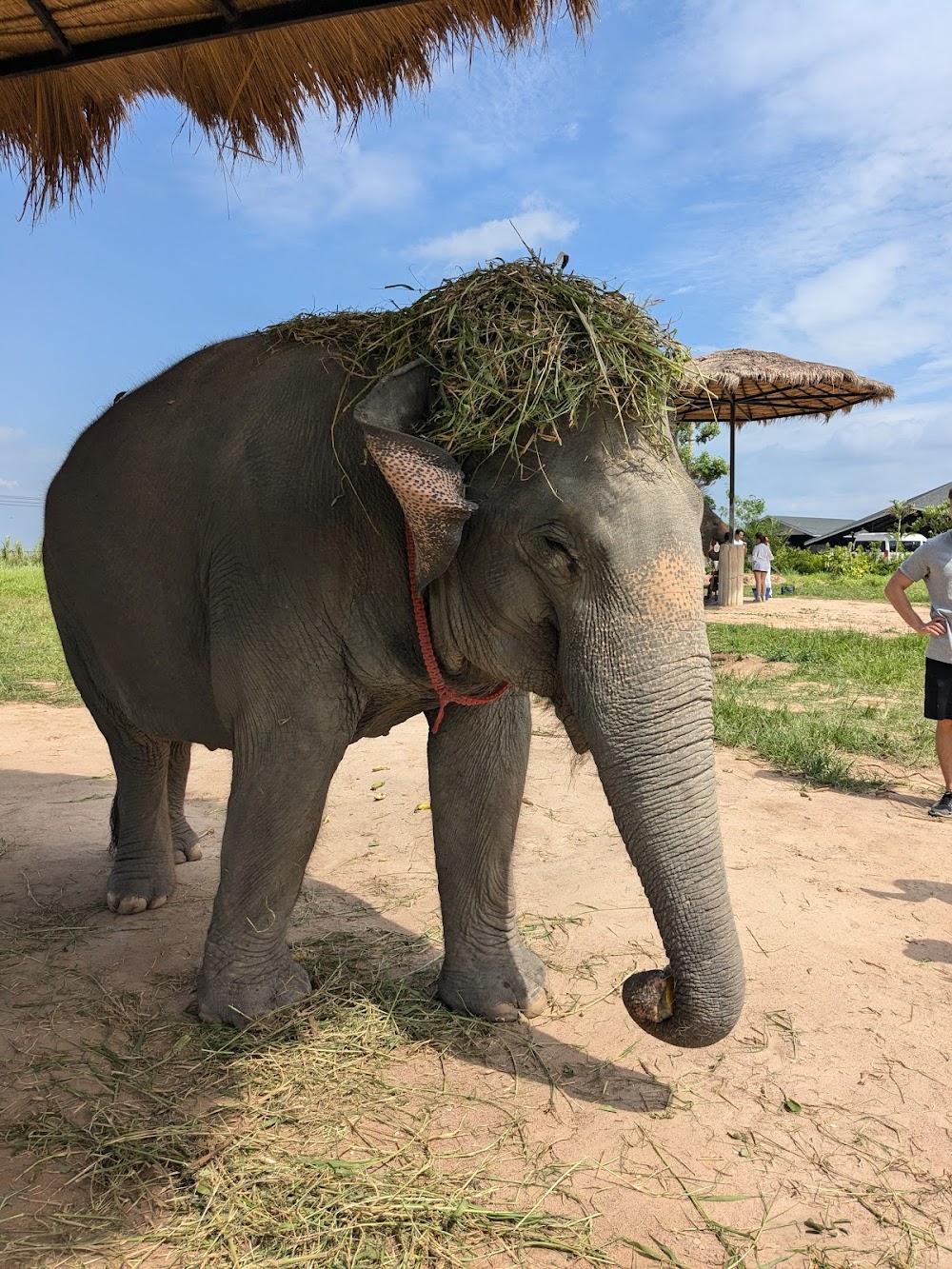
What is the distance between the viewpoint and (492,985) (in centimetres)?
345

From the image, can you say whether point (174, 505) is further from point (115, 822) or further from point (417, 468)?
point (115, 822)

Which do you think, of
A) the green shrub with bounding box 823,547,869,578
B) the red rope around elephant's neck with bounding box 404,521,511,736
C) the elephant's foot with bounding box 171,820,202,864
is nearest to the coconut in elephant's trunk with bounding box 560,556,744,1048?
the red rope around elephant's neck with bounding box 404,521,511,736

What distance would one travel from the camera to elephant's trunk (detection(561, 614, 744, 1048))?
7.91 feet

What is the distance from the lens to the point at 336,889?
4.73 metres

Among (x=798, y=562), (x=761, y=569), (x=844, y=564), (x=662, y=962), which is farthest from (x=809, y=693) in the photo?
(x=798, y=562)

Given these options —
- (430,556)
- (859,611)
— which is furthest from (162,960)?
(859,611)

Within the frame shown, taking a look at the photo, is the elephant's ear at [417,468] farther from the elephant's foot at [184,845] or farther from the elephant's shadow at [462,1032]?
the elephant's foot at [184,845]

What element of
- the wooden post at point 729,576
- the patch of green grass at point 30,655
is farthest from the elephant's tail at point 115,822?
the wooden post at point 729,576

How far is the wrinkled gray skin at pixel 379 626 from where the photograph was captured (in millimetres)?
2484

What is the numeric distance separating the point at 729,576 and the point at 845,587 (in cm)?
590

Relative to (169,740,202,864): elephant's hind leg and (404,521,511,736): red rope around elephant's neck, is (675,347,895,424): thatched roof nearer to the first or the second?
(169,740,202,864): elephant's hind leg

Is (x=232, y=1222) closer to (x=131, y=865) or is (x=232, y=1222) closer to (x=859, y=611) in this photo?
(x=131, y=865)

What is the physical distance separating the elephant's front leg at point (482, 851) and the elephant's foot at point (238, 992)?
63cm

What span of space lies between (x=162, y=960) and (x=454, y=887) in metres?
1.25
